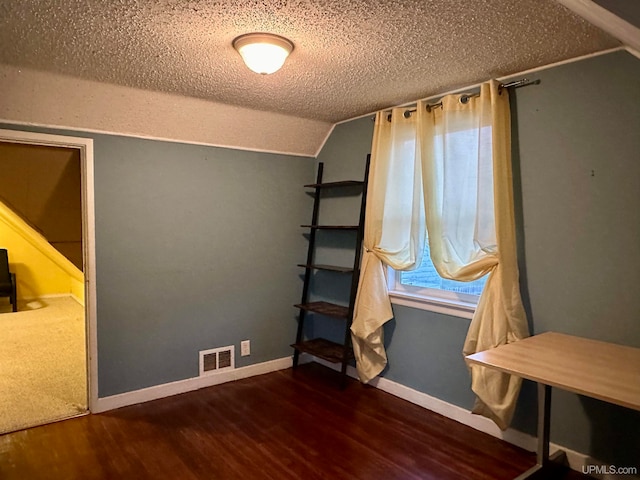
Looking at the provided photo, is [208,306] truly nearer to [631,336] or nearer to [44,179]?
[44,179]

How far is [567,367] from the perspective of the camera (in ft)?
5.68

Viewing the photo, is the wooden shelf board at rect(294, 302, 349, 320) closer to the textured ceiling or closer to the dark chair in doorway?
the textured ceiling

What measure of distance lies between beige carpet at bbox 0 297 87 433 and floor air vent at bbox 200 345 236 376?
2.77 ft

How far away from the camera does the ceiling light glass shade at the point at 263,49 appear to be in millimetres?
1900

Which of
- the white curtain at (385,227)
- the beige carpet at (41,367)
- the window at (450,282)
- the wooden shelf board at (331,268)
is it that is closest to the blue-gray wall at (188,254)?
the wooden shelf board at (331,268)

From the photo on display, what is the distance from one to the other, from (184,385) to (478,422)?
2122 millimetres

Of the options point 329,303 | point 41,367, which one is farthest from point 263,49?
point 41,367

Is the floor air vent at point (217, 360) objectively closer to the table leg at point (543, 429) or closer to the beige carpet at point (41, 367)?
the beige carpet at point (41, 367)

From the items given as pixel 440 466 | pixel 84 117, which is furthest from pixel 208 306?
pixel 440 466

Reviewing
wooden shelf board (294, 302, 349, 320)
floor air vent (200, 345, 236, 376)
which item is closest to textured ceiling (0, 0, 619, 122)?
wooden shelf board (294, 302, 349, 320)

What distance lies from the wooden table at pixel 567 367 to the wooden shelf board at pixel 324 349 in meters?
1.54

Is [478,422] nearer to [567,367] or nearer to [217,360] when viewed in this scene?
[567,367]

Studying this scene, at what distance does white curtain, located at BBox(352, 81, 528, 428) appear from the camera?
2.40 meters

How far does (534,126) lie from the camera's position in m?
2.40
